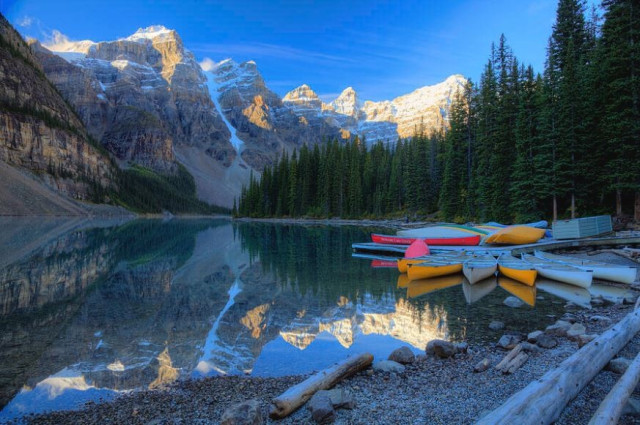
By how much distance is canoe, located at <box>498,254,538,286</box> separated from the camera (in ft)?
53.5

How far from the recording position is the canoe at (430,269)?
18.3 metres

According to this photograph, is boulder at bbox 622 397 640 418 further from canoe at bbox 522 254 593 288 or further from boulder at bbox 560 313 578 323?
canoe at bbox 522 254 593 288

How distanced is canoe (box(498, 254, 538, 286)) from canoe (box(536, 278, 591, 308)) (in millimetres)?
528

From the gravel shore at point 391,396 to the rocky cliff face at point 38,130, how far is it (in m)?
132

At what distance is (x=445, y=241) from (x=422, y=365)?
20.7 m

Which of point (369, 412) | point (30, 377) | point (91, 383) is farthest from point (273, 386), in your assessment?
point (30, 377)

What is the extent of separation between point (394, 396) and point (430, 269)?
1263 centimetres

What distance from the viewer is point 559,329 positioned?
9477 mm

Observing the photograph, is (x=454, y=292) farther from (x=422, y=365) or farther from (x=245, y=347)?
(x=245, y=347)

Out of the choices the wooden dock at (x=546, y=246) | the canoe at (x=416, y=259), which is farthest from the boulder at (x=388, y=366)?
the wooden dock at (x=546, y=246)

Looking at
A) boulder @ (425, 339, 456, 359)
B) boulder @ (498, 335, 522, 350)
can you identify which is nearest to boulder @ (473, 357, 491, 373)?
boulder @ (425, 339, 456, 359)

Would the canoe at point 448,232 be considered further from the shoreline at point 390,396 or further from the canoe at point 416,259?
the shoreline at point 390,396

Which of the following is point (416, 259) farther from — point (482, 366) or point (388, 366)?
point (388, 366)

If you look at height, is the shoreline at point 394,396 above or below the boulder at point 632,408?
below
